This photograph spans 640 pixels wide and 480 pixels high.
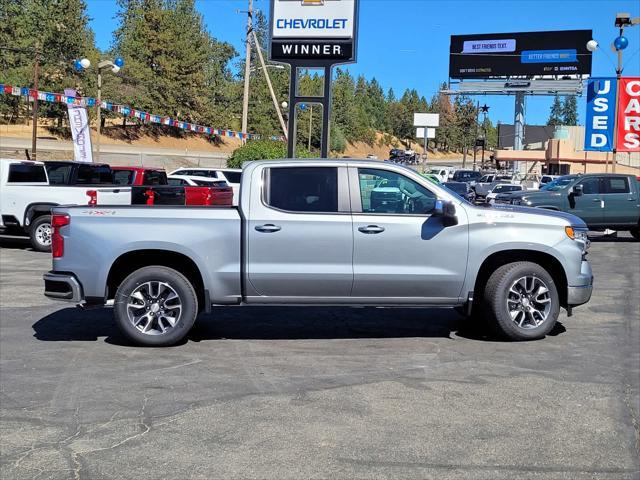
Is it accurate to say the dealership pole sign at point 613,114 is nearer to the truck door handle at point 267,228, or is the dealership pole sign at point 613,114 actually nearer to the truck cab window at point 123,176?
the truck cab window at point 123,176

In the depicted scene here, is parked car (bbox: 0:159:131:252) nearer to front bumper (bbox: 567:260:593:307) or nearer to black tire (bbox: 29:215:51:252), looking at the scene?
black tire (bbox: 29:215:51:252)

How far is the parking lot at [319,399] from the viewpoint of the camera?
4562 mm

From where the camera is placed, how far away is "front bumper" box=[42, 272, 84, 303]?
7.20m

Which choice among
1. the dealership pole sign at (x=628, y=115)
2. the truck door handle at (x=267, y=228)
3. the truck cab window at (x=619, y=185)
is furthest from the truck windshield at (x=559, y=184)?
the truck door handle at (x=267, y=228)

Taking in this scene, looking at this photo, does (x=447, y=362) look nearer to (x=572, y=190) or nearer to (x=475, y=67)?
(x=572, y=190)

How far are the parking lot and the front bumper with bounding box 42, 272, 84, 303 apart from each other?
1.84 feet

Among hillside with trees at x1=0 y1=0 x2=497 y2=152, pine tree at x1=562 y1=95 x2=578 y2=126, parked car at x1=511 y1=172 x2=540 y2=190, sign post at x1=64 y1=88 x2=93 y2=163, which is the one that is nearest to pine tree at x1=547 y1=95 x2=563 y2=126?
pine tree at x1=562 y1=95 x2=578 y2=126

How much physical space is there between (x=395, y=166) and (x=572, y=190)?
1245cm

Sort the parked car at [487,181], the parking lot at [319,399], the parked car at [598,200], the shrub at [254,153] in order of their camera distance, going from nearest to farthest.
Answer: the parking lot at [319,399]
the parked car at [598,200]
the shrub at [254,153]
the parked car at [487,181]

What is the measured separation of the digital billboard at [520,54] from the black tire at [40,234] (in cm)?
6898

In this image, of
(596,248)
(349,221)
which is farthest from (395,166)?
(596,248)

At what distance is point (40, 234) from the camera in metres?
15.6

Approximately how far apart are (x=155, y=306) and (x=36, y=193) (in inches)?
355

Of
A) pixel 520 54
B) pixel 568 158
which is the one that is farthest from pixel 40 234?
pixel 520 54
